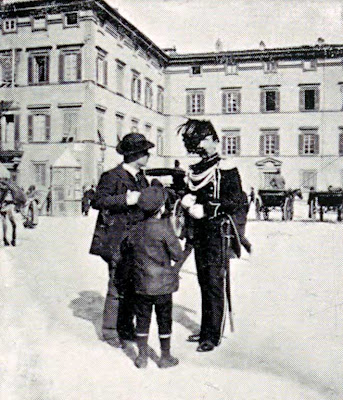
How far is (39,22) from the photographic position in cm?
2200

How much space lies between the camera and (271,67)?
101 ft

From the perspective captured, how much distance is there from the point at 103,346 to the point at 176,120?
27.8 metres

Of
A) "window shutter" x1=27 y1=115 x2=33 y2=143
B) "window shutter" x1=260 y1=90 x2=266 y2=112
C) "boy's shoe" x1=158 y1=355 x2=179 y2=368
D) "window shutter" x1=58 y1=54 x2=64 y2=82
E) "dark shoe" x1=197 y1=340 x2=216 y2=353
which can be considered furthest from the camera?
"window shutter" x1=260 y1=90 x2=266 y2=112

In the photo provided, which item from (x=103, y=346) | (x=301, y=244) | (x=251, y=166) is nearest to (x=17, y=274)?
(x=103, y=346)

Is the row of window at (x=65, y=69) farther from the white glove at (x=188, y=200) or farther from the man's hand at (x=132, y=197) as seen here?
the man's hand at (x=132, y=197)

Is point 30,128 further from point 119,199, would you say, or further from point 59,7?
point 119,199

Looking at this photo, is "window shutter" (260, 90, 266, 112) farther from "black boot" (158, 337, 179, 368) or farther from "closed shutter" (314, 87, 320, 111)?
"black boot" (158, 337, 179, 368)

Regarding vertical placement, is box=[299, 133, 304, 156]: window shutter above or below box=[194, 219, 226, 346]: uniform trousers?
above

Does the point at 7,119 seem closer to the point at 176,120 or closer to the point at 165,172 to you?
the point at 176,120

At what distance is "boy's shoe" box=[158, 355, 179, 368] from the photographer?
3.33 meters

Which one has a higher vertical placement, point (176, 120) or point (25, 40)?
point (25, 40)

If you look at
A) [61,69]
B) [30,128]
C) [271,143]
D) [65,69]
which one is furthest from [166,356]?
[271,143]

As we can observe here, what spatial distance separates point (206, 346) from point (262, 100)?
28761 millimetres

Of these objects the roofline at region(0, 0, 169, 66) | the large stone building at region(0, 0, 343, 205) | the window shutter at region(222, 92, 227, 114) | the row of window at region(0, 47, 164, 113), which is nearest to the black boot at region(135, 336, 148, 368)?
the large stone building at region(0, 0, 343, 205)
